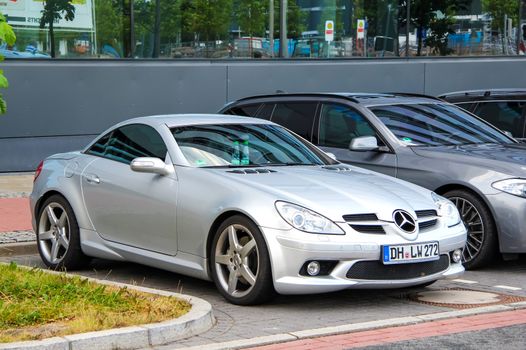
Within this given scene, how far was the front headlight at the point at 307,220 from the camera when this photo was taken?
7594 millimetres

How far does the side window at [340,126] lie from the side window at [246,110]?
94cm

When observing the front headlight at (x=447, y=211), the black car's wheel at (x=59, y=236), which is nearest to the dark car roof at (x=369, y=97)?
the front headlight at (x=447, y=211)

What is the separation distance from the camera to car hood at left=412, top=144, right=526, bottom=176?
9688mm

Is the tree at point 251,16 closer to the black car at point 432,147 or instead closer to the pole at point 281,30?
the pole at point 281,30

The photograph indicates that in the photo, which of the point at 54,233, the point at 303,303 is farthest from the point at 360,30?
the point at 303,303

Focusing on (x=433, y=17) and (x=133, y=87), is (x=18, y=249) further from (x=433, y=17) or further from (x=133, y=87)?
(x=433, y=17)

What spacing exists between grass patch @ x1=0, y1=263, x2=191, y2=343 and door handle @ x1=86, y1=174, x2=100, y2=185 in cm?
125

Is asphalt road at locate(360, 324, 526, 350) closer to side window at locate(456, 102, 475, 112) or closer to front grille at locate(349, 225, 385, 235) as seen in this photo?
front grille at locate(349, 225, 385, 235)

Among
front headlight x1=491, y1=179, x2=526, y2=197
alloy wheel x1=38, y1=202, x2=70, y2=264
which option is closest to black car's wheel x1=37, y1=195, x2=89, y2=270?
alloy wheel x1=38, y1=202, x2=70, y2=264

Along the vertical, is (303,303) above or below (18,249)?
above

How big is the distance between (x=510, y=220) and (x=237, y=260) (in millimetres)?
2914

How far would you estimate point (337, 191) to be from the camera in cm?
804

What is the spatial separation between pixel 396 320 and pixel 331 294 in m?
1.22

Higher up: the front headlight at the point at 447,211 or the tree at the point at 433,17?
the tree at the point at 433,17
